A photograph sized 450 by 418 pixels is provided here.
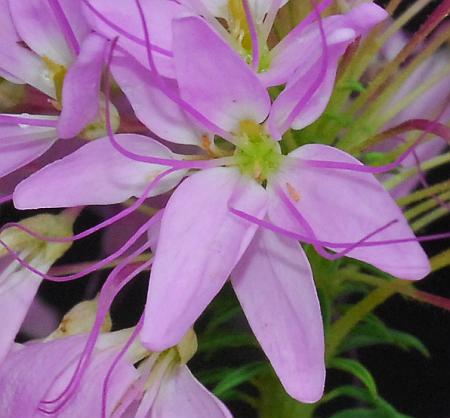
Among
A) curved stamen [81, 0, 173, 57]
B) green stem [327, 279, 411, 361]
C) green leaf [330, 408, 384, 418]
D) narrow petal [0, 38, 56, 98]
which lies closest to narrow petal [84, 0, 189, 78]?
curved stamen [81, 0, 173, 57]

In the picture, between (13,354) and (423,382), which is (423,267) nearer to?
(13,354)

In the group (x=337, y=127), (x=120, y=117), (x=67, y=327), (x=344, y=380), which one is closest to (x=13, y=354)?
(x=67, y=327)

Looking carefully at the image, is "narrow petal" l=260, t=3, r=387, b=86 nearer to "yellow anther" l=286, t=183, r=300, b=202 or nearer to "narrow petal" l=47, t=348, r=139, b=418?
"yellow anther" l=286, t=183, r=300, b=202

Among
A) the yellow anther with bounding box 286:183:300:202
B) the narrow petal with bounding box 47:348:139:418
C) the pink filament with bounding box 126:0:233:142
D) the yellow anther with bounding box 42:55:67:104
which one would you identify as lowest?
the narrow petal with bounding box 47:348:139:418

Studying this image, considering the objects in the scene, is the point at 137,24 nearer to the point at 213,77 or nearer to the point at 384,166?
the point at 213,77

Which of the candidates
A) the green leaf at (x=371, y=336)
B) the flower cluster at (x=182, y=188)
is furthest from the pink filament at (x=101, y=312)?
the green leaf at (x=371, y=336)

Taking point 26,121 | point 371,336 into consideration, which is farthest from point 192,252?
point 371,336

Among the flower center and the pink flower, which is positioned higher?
the flower center
